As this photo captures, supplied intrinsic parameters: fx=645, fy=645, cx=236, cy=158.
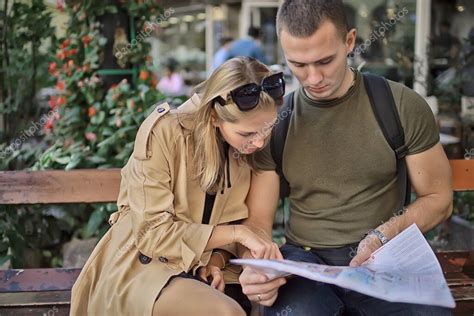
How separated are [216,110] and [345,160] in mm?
513

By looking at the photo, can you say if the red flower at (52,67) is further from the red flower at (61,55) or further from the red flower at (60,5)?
the red flower at (60,5)

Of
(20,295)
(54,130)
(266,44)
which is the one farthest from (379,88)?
(266,44)

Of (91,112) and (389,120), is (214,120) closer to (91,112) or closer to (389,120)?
(389,120)

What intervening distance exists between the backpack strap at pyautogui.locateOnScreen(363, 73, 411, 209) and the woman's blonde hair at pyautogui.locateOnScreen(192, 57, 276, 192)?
0.41 m

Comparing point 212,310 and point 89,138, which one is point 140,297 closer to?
point 212,310

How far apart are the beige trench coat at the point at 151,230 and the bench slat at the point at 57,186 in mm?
591

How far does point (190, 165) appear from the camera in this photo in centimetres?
205

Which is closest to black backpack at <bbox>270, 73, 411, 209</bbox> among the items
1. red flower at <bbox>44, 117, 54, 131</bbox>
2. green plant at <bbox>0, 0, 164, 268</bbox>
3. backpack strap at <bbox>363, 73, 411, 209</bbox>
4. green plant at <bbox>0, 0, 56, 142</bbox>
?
backpack strap at <bbox>363, 73, 411, 209</bbox>

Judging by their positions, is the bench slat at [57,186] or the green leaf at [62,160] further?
the green leaf at [62,160]

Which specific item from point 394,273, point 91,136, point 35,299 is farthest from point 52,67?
point 394,273

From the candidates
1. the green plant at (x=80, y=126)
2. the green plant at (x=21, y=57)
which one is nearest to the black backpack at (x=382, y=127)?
the green plant at (x=80, y=126)

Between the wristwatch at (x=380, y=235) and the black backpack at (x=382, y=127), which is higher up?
the black backpack at (x=382, y=127)

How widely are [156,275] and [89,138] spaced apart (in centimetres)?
177

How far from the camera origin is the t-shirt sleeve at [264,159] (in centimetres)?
227
